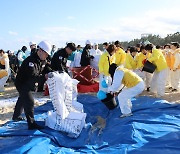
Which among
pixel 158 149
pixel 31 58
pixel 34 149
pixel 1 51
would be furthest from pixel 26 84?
pixel 1 51

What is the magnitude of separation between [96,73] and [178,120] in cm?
507

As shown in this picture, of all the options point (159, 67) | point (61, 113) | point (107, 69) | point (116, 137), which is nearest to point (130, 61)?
point (159, 67)

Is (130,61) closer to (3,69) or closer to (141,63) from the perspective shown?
(141,63)

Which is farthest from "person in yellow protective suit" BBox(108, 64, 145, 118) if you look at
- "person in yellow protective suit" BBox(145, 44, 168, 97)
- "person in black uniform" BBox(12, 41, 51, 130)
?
"person in yellow protective suit" BBox(145, 44, 168, 97)

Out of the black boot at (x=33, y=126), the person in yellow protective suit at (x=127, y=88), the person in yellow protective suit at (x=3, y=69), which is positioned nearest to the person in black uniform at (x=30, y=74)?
the black boot at (x=33, y=126)

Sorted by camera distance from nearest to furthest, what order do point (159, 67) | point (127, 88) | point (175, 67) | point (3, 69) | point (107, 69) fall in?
1. point (127, 88)
2. point (107, 69)
3. point (159, 67)
4. point (175, 67)
5. point (3, 69)

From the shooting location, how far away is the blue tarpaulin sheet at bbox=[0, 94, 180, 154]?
410 centimetres

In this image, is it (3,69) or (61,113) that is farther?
(3,69)

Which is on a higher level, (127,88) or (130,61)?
(130,61)

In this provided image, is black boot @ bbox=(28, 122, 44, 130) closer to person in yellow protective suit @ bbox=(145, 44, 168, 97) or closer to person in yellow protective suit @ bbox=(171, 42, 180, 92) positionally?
person in yellow protective suit @ bbox=(145, 44, 168, 97)

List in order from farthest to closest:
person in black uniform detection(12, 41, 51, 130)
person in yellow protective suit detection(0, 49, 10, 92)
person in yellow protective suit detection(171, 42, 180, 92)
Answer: person in yellow protective suit detection(0, 49, 10, 92) < person in yellow protective suit detection(171, 42, 180, 92) < person in black uniform detection(12, 41, 51, 130)

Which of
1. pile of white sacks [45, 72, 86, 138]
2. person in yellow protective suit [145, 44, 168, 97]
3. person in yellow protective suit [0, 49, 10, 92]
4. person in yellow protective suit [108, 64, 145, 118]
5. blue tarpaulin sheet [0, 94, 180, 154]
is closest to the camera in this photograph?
blue tarpaulin sheet [0, 94, 180, 154]

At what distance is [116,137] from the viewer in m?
4.68

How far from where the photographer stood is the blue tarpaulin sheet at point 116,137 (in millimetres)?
4102
